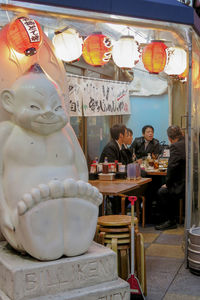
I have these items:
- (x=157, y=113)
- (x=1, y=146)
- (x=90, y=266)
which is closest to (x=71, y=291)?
(x=90, y=266)

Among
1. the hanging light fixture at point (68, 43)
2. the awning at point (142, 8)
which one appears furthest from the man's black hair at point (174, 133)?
the awning at point (142, 8)

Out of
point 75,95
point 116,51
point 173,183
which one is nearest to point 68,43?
point 116,51

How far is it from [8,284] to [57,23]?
347 centimetres

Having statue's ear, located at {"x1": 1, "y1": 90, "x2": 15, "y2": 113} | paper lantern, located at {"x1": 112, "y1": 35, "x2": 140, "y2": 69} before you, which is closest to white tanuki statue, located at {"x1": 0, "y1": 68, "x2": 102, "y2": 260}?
statue's ear, located at {"x1": 1, "y1": 90, "x2": 15, "y2": 113}

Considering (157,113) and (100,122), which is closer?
(100,122)

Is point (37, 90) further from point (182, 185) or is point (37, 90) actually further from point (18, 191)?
point (182, 185)

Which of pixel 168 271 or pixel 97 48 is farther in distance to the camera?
pixel 97 48

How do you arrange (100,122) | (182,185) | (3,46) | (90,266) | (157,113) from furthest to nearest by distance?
(157,113)
(100,122)
(182,185)
(3,46)
(90,266)

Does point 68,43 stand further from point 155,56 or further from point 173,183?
point 173,183

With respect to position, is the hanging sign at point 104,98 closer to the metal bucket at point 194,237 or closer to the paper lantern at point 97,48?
the paper lantern at point 97,48

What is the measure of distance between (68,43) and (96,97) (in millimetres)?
2059

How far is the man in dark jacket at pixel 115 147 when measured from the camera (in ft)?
28.5

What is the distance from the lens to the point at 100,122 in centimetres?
1176

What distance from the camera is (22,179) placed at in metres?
3.75
